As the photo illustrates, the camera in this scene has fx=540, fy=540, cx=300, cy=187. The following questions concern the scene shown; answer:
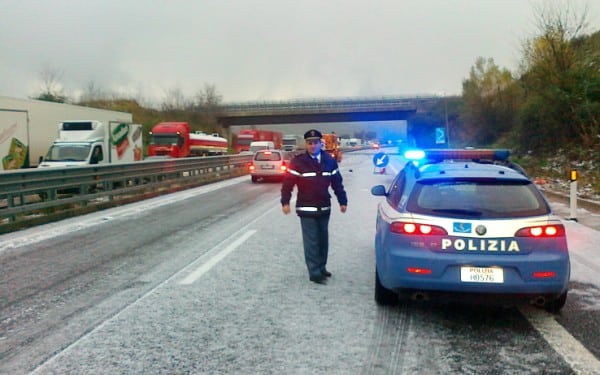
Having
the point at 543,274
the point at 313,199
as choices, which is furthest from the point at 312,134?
the point at 543,274

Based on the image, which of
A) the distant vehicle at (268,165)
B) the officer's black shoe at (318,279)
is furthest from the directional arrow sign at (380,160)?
the officer's black shoe at (318,279)

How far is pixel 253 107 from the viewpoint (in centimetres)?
7925

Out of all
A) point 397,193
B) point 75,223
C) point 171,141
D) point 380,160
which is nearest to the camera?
point 397,193

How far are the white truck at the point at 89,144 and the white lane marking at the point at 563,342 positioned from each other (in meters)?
18.0

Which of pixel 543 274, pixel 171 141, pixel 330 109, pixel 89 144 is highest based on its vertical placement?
pixel 330 109

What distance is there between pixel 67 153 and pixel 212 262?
55.8 feet

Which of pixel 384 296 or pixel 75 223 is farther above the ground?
pixel 75 223

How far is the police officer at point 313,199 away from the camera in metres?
6.45

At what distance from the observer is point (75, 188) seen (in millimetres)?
15719

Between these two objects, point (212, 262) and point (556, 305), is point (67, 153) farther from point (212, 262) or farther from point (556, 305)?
point (556, 305)

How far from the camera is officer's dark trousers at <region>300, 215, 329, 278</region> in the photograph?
6.45m

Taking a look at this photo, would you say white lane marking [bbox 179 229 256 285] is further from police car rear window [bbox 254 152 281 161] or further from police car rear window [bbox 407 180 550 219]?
police car rear window [bbox 254 152 281 161]

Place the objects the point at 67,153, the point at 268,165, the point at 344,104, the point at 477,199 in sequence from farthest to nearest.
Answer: the point at 344,104, the point at 268,165, the point at 67,153, the point at 477,199

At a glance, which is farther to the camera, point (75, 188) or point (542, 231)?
point (75, 188)
